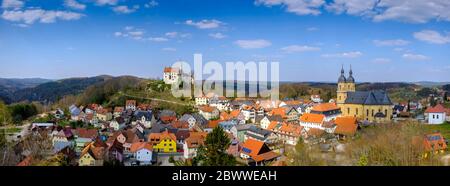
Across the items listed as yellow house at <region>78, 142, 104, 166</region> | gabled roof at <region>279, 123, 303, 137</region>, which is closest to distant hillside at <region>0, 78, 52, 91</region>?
yellow house at <region>78, 142, 104, 166</region>

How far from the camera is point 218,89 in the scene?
3366 centimetres

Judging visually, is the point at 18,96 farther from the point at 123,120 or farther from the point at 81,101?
the point at 123,120

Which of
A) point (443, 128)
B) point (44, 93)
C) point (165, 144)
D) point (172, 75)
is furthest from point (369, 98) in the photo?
point (44, 93)

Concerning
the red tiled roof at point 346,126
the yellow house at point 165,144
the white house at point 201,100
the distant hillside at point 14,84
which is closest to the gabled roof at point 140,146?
the yellow house at point 165,144

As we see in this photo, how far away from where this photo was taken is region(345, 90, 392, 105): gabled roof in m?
22.6

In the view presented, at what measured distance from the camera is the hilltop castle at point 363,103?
22.5 metres

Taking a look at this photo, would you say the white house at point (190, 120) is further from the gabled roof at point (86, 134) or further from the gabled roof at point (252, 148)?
the gabled roof at point (252, 148)

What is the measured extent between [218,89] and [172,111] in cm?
950

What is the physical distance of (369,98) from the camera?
2275 centimetres

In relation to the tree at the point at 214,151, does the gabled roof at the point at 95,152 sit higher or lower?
lower

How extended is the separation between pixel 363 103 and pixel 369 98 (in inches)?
19.2

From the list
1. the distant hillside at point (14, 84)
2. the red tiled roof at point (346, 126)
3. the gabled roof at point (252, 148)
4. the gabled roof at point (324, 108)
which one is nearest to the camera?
the gabled roof at point (252, 148)

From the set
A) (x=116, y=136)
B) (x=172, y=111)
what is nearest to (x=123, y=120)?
(x=172, y=111)

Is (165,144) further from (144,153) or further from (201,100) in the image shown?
(201,100)
